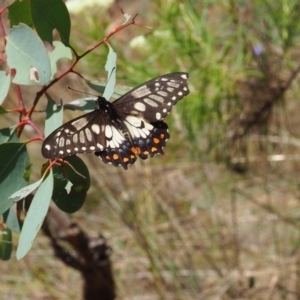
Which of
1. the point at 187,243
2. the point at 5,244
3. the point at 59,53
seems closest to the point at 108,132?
the point at 59,53

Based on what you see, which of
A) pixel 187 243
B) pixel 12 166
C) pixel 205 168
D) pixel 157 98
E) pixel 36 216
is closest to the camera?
pixel 36 216

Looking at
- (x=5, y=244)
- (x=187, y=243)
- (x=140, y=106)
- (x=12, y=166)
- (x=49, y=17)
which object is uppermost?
(x=49, y=17)

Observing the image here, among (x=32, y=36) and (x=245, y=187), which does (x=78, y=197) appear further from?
(x=245, y=187)

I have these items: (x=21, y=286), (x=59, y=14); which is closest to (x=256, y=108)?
(x=21, y=286)

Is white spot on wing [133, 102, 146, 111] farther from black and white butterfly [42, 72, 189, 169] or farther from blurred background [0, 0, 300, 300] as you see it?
blurred background [0, 0, 300, 300]

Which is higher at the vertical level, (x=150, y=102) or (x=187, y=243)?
(x=150, y=102)

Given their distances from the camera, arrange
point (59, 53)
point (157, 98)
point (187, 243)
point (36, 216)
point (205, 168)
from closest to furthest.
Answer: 1. point (36, 216)
2. point (59, 53)
3. point (157, 98)
4. point (187, 243)
5. point (205, 168)

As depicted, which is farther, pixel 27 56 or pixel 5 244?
pixel 5 244

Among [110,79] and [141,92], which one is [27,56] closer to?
[110,79]
